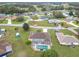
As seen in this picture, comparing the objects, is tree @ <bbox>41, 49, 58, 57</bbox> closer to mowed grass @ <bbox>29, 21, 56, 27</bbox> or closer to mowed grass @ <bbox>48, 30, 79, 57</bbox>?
mowed grass @ <bbox>48, 30, 79, 57</bbox>

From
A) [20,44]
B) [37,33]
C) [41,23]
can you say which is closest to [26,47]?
[20,44]

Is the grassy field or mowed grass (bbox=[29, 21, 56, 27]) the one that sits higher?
mowed grass (bbox=[29, 21, 56, 27])

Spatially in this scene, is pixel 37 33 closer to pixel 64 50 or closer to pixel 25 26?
pixel 25 26

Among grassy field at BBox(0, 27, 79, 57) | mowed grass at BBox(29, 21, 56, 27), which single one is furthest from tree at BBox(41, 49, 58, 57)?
mowed grass at BBox(29, 21, 56, 27)

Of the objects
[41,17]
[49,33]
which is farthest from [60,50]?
[41,17]

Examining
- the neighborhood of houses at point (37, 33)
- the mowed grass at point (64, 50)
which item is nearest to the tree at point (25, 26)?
the neighborhood of houses at point (37, 33)

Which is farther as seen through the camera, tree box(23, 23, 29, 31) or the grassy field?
tree box(23, 23, 29, 31)

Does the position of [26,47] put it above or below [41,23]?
below
